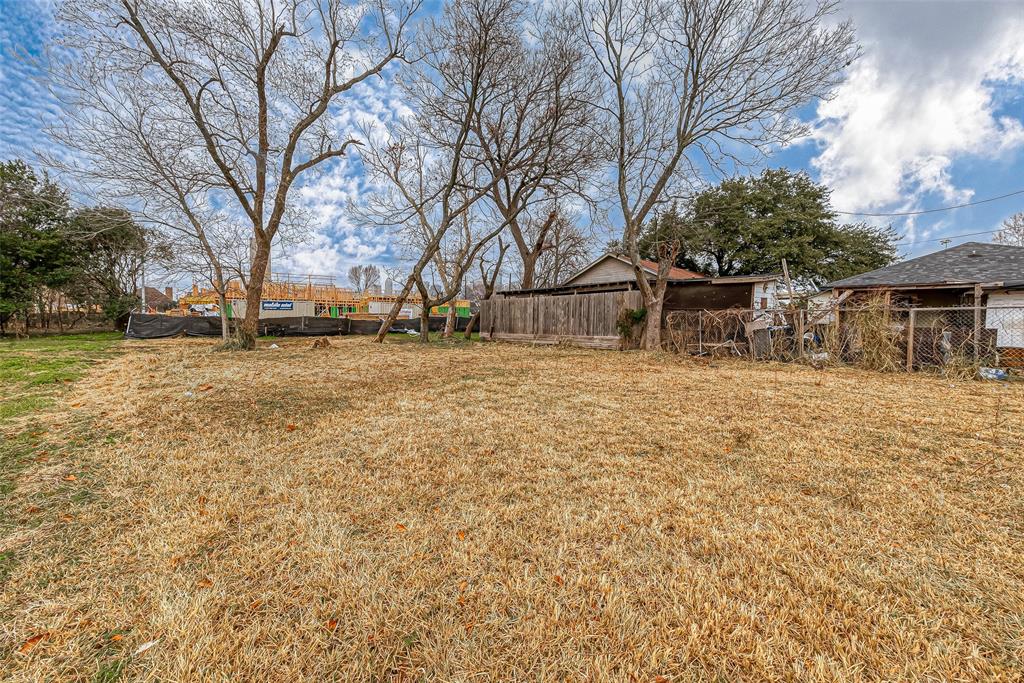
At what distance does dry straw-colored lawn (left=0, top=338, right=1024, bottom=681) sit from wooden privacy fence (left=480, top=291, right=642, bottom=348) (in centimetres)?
791

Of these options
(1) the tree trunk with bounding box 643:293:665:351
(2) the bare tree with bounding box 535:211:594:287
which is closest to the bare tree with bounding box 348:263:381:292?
(2) the bare tree with bounding box 535:211:594:287

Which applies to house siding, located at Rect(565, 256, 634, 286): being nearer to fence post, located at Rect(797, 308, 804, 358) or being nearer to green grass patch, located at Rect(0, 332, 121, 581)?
fence post, located at Rect(797, 308, 804, 358)

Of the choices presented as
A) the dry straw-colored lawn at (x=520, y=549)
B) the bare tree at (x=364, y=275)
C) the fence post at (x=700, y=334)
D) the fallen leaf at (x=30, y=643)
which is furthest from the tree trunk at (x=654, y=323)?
the bare tree at (x=364, y=275)

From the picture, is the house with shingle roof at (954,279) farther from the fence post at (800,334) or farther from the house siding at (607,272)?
the house siding at (607,272)

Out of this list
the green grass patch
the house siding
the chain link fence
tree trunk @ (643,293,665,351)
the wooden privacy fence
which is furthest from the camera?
the house siding

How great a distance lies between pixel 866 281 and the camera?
11953mm

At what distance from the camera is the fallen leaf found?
129 cm

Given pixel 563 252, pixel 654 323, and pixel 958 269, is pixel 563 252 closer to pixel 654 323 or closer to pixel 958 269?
pixel 654 323

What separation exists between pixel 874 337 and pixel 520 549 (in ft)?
28.9

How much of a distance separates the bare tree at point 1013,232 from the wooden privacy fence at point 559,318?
27.9 metres

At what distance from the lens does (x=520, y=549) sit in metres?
1.89

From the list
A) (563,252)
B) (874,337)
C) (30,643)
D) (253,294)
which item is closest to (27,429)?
(30,643)

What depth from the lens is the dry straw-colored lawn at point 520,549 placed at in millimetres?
1296

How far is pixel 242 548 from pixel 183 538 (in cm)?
37
